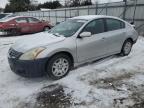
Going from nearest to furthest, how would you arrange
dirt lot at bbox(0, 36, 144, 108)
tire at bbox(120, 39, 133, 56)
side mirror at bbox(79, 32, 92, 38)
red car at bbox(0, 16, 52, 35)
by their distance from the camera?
dirt lot at bbox(0, 36, 144, 108), side mirror at bbox(79, 32, 92, 38), tire at bbox(120, 39, 133, 56), red car at bbox(0, 16, 52, 35)

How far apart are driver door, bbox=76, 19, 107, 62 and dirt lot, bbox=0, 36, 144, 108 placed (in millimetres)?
429

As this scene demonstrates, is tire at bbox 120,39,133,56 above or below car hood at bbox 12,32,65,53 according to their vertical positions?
below

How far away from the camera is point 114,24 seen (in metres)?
7.18

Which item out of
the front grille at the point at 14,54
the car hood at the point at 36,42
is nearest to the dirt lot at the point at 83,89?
the front grille at the point at 14,54

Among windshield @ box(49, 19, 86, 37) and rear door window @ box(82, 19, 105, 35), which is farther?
rear door window @ box(82, 19, 105, 35)

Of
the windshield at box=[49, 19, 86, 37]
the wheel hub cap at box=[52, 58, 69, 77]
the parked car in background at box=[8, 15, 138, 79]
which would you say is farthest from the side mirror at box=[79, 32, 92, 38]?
the wheel hub cap at box=[52, 58, 69, 77]

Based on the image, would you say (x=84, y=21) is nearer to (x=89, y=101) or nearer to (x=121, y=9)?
(x=89, y=101)

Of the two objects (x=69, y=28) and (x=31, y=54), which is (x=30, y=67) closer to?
(x=31, y=54)

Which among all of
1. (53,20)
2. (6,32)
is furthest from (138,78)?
(53,20)

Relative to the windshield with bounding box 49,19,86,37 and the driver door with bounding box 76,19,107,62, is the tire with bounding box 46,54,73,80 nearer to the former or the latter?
the driver door with bounding box 76,19,107,62

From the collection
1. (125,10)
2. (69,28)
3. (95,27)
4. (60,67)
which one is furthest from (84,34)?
(125,10)

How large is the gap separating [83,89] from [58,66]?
943 mm

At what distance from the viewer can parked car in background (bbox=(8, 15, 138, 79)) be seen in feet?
17.0

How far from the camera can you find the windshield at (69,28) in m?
6.04
